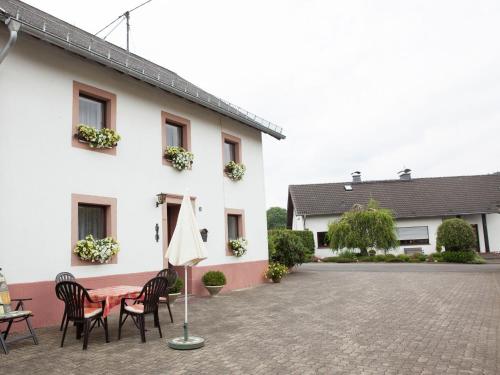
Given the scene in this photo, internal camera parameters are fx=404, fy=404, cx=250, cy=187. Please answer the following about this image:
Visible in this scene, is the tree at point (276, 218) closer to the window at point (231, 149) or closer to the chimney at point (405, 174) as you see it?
the chimney at point (405, 174)

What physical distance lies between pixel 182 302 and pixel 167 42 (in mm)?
8141

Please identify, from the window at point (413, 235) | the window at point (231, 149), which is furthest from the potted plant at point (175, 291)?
the window at point (413, 235)

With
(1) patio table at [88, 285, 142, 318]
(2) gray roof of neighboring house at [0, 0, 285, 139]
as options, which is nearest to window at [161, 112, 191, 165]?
(2) gray roof of neighboring house at [0, 0, 285, 139]

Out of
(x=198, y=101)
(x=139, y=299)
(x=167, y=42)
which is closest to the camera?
(x=139, y=299)

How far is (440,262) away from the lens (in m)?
21.5

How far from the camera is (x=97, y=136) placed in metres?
8.11

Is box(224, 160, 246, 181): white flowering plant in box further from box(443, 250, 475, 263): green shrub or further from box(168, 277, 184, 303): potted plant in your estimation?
box(443, 250, 475, 263): green shrub

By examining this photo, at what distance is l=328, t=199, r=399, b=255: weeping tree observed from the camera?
23.7 meters

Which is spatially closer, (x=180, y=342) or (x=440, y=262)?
(x=180, y=342)

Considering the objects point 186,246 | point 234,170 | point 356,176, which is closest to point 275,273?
point 234,170

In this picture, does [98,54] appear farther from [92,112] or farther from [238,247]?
[238,247]

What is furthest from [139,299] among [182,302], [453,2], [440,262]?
[440,262]

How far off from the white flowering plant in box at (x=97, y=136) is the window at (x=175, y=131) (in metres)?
1.76

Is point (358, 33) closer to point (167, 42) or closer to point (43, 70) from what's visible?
point (167, 42)
